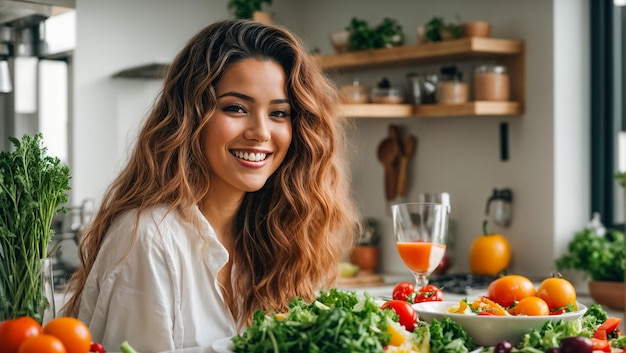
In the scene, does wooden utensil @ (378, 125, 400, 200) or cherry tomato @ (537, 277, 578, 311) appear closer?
cherry tomato @ (537, 277, 578, 311)

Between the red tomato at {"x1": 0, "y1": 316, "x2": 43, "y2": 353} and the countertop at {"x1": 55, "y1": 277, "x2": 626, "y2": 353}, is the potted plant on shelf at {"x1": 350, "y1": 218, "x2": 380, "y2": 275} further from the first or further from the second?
the red tomato at {"x1": 0, "y1": 316, "x2": 43, "y2": 353}

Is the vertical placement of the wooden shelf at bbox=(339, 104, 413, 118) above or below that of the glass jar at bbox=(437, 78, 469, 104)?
below

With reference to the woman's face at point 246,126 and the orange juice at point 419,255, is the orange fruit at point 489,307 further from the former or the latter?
the woman's face at point 246,126

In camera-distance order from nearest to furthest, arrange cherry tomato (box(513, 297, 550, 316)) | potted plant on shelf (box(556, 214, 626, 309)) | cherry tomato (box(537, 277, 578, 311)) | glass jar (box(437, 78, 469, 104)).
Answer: cherry tomato (box(513, 297, 550, 316)) → cherry tomato (box(537, 277, 578, 311)) → potted plant on shelf (box(556, 214, 626, 309)) → glass jar (box(437, 78, 469, 104))

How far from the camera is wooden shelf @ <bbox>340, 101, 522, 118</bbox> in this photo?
3.66m

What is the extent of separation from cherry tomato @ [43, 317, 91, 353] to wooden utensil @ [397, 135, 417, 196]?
120 inches

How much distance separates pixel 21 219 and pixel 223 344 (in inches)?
15.0

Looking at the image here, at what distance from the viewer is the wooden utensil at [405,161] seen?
4.22m

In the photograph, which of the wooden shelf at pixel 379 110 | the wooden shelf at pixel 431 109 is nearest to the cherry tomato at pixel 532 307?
the wooden shelf at pixel 431 109

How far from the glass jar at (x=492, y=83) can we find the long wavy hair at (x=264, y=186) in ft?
4.87

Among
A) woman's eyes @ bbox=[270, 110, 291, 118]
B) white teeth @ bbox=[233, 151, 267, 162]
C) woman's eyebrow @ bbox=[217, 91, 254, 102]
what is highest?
woman's eyebrow @ bbox=[217, 91, 254, 102]

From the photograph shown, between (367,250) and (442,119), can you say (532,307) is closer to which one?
(442,119)

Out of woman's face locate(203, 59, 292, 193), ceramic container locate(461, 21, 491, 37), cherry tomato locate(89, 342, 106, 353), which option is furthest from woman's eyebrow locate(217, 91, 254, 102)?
ceramic container locate(461, 21, 491, 37)

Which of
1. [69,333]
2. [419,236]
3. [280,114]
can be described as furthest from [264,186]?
[69,333]
